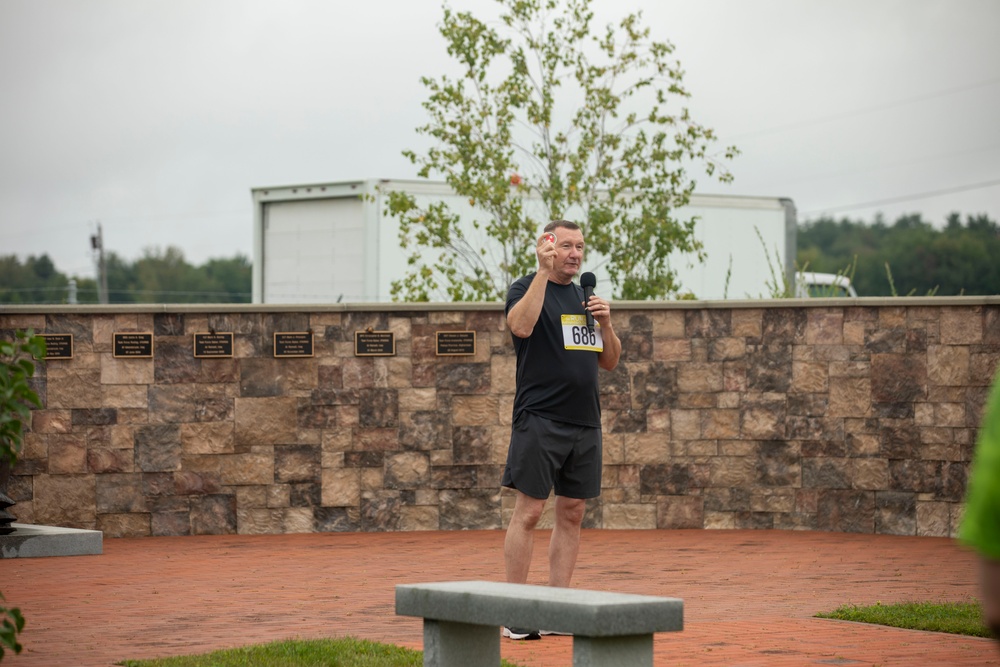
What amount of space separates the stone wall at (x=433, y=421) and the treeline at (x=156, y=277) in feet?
199

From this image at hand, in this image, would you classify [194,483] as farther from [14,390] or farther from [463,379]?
[14,390]

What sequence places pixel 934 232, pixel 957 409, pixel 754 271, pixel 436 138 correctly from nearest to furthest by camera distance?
pixel 957 409 < pixel 436 138 < pixel 754 271 < pixel 934 232

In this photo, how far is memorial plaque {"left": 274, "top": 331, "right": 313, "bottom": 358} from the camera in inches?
444

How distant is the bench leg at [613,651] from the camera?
→ 13.4 feet

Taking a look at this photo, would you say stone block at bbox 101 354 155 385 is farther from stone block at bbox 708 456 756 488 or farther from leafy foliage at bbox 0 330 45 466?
leafy foliage at bbox 0 330 45 466

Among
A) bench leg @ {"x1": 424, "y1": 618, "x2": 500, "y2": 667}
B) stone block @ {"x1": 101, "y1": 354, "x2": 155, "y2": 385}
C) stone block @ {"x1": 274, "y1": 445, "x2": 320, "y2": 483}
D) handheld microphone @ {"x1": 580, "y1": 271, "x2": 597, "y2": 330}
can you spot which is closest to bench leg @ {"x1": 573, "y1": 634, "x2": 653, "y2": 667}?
bench leg @ {"x1": 424, "y1": 618, "x2": 500, "y2": 667}

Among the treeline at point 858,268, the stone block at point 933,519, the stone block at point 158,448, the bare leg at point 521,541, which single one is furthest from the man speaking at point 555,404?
the treeline at point 858,268

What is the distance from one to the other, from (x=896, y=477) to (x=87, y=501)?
22.1 feet

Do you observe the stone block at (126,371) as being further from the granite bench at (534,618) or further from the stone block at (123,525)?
the granite bench at (534,618)

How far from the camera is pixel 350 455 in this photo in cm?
1123

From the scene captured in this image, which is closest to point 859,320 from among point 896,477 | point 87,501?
point 896,477

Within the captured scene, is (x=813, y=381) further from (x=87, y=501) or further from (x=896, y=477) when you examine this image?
(x=87, y=501)

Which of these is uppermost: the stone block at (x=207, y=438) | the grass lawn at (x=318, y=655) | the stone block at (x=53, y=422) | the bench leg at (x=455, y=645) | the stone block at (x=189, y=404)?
the stone block at (x=189, y=404)

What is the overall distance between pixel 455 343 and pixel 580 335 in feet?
16.9
